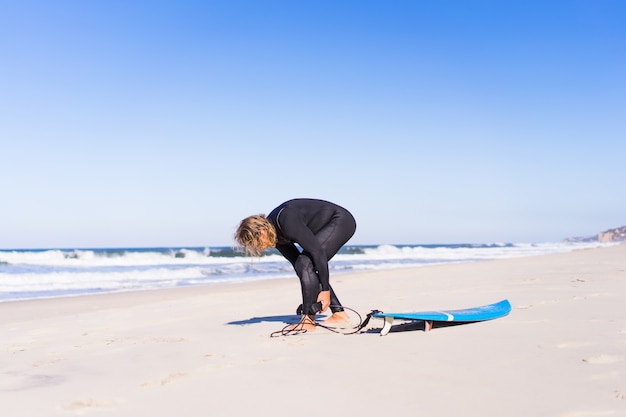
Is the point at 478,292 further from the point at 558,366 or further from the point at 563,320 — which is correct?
the point at 558,366

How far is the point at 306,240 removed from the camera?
16.3ft

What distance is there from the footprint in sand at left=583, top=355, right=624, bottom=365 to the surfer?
7.14ft

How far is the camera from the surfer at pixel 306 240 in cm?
495

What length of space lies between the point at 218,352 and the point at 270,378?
1.00 m

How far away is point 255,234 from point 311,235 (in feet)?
1.63

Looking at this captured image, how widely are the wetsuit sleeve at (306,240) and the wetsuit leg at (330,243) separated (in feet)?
0.33

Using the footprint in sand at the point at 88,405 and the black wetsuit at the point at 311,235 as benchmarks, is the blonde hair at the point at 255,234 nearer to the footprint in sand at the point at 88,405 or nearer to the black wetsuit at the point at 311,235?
the black wetsuit at the point at 311,235

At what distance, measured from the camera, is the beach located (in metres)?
2.69

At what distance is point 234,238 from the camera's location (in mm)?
5055

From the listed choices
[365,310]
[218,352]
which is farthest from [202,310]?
[218,352]

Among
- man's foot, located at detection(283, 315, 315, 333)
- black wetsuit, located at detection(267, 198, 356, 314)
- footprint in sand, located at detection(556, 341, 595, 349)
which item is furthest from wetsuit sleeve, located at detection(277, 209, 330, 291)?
footprint in sand, located at detection(556, 341, 595, 349)

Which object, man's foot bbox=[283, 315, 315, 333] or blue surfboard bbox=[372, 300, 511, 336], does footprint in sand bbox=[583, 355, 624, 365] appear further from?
man's foot bbox=[283, 315, 315, 333]

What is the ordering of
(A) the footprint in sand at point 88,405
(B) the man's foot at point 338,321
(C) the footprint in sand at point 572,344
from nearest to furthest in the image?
1. (A) the footprint in sand at point 88,405
2. (C) the footprint in sand at point 572,344
3. (B) the man's foot at point 338,321

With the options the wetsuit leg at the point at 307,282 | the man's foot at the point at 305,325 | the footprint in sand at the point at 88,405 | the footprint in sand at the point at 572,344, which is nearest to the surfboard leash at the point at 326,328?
the man's foot at the point at 305,325
